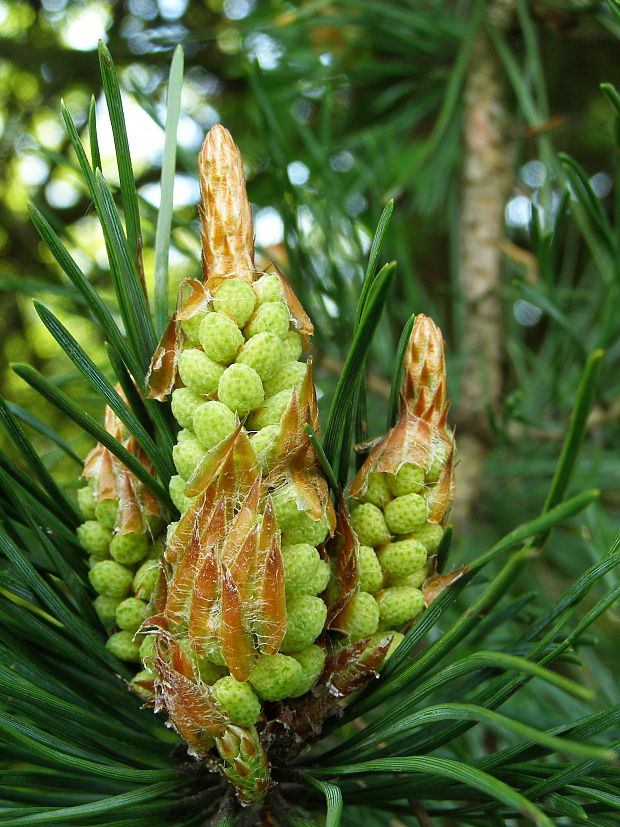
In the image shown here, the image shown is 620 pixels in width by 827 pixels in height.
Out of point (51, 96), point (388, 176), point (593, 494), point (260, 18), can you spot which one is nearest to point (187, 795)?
point (593, 494)

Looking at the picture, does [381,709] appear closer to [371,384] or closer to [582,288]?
[371,384]

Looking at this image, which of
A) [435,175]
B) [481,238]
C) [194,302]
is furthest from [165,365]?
[435,175]

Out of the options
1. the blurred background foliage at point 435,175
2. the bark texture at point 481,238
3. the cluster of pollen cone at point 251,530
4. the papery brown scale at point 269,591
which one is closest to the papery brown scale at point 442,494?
the cluster of pollen cone at point 251,530

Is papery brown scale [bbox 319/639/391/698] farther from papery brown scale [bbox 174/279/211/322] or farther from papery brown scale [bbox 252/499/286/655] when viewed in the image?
papery brown scale [bbox 174/279/211/322]

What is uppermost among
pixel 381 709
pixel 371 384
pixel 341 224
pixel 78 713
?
pixel 341 224

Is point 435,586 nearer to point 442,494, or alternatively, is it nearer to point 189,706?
point 442,494

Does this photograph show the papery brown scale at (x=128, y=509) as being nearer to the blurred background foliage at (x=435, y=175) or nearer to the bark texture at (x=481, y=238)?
the blurred background foliage at (x=435, y=175)

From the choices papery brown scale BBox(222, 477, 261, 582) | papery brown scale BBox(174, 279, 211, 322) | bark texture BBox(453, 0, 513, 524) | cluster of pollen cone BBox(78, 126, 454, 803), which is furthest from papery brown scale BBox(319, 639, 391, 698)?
bark texture BBox(453, 0, 513, 524)
